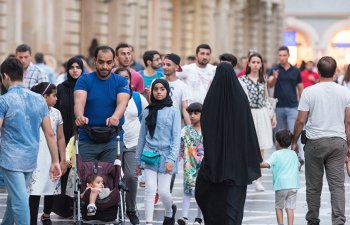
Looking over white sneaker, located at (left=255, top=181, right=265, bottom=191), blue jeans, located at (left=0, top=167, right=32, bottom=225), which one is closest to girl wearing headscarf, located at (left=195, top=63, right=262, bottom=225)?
blue jeans, located at (left=0, top=167, right=32, bottom=225)

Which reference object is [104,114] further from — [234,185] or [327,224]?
[327,224]

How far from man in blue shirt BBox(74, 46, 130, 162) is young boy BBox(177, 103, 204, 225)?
1.81 meters

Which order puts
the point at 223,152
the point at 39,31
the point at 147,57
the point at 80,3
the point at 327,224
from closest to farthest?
the point at 223,152, the point at 327,224, the point at 147,57, the point at 39,31, the point at 80,3

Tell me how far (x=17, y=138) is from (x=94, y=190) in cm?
114

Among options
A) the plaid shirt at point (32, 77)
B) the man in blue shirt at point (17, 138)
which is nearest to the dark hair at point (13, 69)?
the man in blue shirt at point (17, 138)

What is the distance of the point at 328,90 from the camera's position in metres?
14.7

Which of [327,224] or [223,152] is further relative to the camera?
[327,224]

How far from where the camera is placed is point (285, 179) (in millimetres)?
14930

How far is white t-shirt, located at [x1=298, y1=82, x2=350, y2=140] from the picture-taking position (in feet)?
48.1

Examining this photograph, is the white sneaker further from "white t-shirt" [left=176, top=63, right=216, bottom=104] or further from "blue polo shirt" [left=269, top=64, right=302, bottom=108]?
"blue polo shirt" [left=269, top=64, right=302, bottom=108]

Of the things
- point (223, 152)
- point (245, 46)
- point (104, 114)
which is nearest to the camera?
point (223, 152)

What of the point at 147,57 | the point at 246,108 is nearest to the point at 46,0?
the point at 147,57

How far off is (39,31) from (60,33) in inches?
70.6

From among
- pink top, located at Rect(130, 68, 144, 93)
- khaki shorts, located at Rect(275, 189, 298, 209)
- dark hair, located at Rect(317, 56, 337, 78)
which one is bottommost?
khaki shorts, located at Rect(275, 189, 298, 209)
